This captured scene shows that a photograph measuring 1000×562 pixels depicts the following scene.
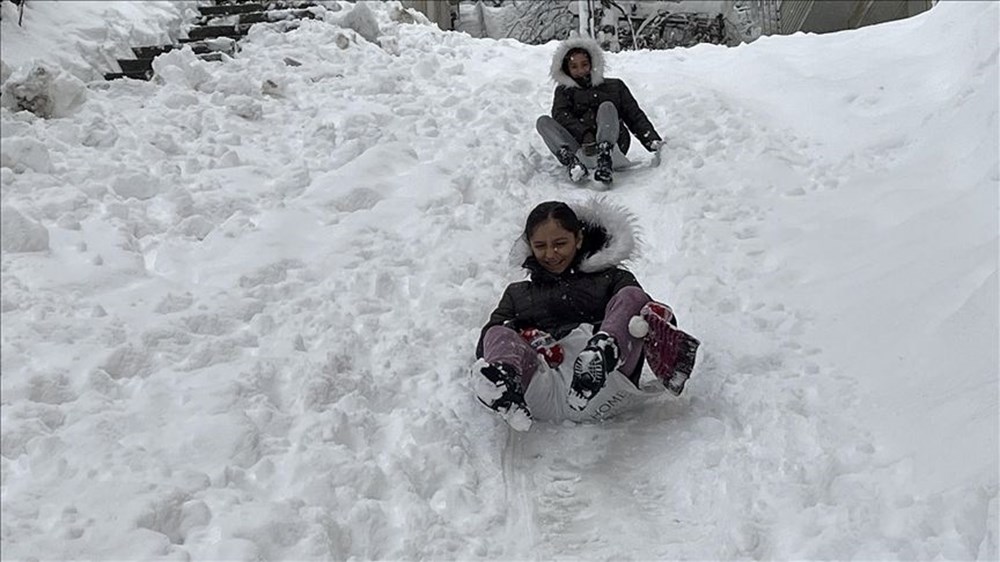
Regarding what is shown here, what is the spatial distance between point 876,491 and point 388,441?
1.51 meters

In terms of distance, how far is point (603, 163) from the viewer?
5.89m

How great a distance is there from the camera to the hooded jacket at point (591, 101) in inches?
240

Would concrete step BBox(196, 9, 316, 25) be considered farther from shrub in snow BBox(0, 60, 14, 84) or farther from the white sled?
the white sled

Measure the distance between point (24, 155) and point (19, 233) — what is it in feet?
1.55

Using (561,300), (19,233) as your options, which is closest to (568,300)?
(561,300)

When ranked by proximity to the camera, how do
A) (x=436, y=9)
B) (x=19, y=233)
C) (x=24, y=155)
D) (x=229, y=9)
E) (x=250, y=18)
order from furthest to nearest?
(x=436, y=9) → (x=229, y=9) → (x=250, y=18) → (x=24, y=155) → (x=19, y=233)

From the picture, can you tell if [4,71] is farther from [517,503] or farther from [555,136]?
[555,136]

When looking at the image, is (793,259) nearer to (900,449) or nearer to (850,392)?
(850,392)

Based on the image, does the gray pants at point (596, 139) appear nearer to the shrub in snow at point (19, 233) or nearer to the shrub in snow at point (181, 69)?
the shrub in snow at point (181, 69)

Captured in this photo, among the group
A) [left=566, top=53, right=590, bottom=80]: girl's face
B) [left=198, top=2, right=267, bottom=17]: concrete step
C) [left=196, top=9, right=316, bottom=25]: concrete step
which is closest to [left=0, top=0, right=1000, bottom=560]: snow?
[left=566, top=53, right=590, bottom=80]: girl's face

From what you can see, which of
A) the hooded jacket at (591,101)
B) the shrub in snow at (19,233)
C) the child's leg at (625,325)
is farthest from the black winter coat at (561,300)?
the hooded jacket at (591,101)

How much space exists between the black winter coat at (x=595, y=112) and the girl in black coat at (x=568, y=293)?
2212 mm

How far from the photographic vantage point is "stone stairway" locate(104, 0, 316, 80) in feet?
18.4

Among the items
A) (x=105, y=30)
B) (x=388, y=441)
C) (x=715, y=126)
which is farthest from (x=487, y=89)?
(x=388, y=441)
